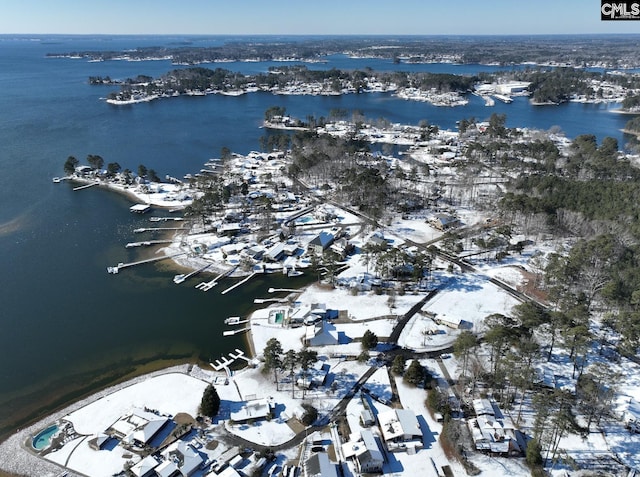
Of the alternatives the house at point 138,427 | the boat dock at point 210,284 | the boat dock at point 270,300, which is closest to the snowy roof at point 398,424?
the house at point 138,427

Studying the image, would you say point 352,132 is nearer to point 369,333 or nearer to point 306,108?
point 306,108

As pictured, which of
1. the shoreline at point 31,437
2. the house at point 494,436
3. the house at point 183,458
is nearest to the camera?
the house at point 183,458

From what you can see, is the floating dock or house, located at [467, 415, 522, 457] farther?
the floating dock

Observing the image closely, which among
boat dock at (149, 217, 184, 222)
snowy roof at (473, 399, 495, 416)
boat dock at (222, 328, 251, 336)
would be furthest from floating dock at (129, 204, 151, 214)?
snowy roof at (473, 399, 495, 416)

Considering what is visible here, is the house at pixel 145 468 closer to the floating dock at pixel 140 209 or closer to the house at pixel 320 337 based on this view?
the house at pixel 320 337

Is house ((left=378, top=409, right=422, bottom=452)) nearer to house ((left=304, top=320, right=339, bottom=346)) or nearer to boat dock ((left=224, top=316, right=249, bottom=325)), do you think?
house ((left=304, top=320, right=339, bottom=346))

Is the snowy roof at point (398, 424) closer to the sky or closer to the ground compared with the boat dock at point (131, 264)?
closer to the ground
